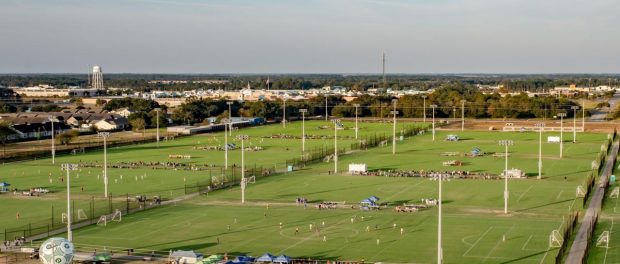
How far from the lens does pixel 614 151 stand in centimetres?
11444

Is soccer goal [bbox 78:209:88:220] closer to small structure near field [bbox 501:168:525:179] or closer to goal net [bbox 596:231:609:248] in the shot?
goal net [bbox 596:231:609:248]

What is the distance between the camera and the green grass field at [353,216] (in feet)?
177

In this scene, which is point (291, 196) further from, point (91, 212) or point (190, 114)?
point (190, 114)

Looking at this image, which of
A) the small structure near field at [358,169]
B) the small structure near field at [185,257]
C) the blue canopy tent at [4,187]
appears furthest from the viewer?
the small structure near field at [358,169]

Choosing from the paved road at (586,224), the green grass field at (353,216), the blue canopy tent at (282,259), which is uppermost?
the blue canopy tent at (282,259)

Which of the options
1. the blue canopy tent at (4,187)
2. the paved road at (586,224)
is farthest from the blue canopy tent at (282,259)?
the blue canopy tent at (4,187)

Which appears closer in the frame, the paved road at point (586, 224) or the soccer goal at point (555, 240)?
the paved road at point (586, 224)

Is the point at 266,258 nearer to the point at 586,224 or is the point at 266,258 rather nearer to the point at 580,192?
the point at 586,224

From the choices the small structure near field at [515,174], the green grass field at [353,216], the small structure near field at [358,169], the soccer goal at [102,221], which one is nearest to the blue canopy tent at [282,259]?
the green grass field at [353,216]

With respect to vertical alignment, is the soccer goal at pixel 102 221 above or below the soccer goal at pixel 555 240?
below

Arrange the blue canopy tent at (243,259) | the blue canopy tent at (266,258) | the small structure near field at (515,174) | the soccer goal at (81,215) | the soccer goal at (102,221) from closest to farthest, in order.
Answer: the blue canopy tent at (243,259), the blue canopy tent at (266,258), the soccer goal at (102,221), the soccer goal at (81,215), the small structure near field at (515,174)

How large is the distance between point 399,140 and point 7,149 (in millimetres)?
63848

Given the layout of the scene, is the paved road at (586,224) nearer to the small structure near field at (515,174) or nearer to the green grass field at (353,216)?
the green grass field at (353,216)

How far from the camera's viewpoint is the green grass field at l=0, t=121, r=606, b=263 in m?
53.8
